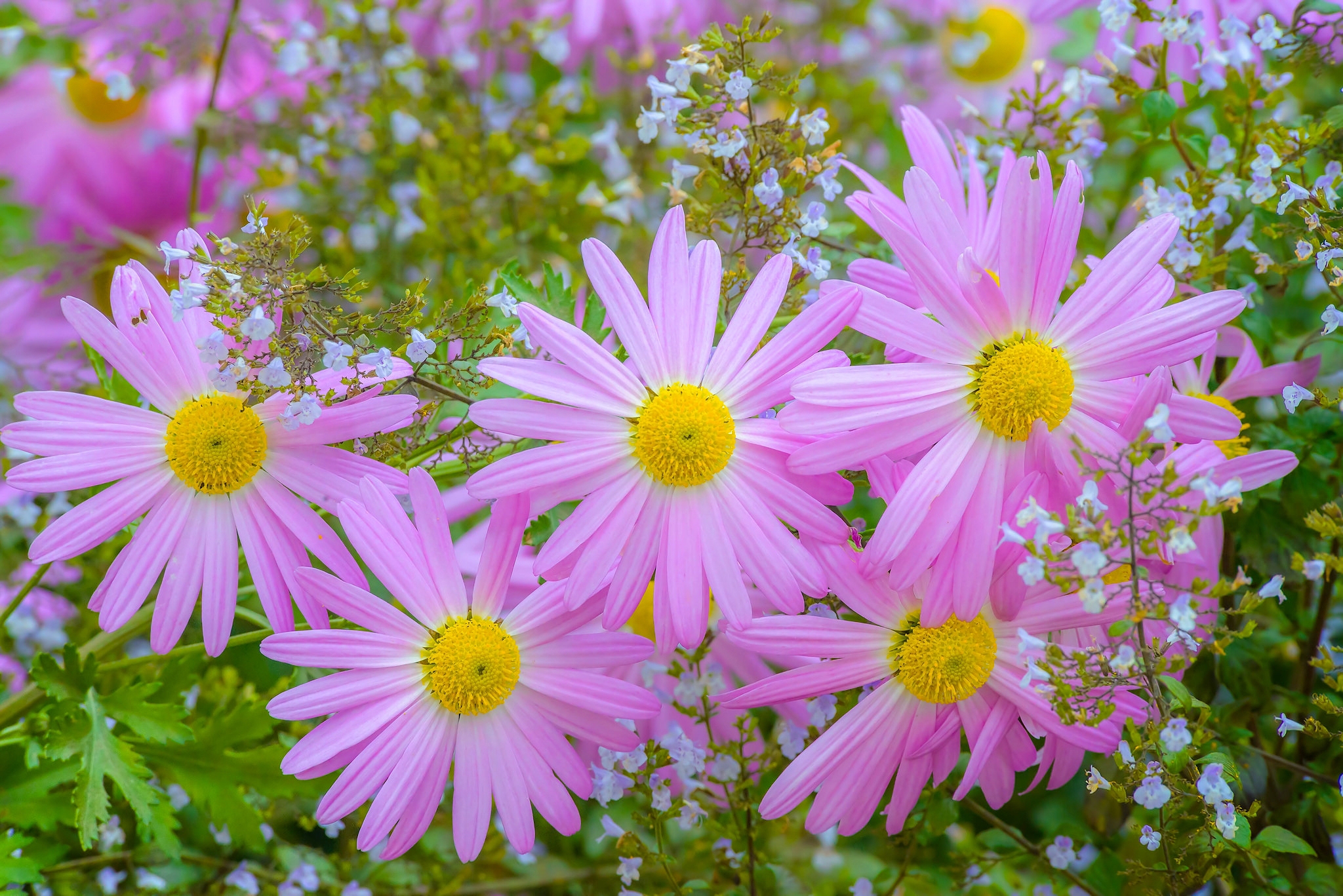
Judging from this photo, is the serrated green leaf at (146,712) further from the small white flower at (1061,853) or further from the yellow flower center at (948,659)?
the small white flower at (1061,853)

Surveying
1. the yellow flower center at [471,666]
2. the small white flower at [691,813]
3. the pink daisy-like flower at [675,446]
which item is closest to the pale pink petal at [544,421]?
the pink daisy-like flower at [675,446]

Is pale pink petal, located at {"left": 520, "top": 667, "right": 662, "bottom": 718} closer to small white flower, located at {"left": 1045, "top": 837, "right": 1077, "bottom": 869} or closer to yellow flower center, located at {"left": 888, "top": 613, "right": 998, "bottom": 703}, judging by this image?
yellow flower center, located at {"left": 888, "top": 613, "right": 998, "bottom": 703}

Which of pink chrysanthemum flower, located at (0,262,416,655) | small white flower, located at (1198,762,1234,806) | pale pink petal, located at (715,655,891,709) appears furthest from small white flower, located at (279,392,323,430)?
small white flower, located at (1198,762,1234,806)

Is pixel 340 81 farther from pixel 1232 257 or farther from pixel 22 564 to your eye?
pixel 1232 257

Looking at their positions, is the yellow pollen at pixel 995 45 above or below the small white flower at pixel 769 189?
above

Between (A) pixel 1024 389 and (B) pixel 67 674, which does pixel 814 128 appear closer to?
(A) pixel 1024 389
